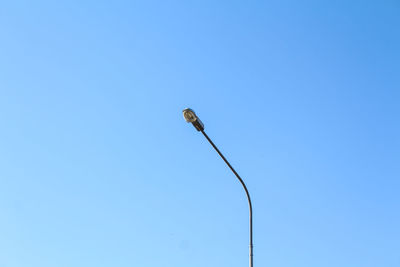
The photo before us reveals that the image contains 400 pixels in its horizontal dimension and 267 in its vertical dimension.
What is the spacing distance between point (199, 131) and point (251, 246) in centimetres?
320

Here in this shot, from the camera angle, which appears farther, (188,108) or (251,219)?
(251,219)

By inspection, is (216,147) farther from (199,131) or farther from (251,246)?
(251,246)

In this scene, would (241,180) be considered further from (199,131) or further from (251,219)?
(199,131)

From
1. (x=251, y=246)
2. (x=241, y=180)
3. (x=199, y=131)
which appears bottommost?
(x=251, y=246)

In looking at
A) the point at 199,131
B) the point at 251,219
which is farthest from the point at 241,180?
the point at 199,131

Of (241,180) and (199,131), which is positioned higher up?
(199,131)

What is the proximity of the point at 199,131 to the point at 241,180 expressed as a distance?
1849 mm

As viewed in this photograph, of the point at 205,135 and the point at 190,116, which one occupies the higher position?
the point at 190,116

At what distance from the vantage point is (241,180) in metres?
13.2

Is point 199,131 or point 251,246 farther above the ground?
point 199,131

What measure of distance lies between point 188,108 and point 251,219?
3376mm

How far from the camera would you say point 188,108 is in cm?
1212

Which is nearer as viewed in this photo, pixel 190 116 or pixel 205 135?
pixel 190 116

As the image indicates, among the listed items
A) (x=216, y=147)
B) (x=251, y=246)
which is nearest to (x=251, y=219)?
(x=251, y=246)
